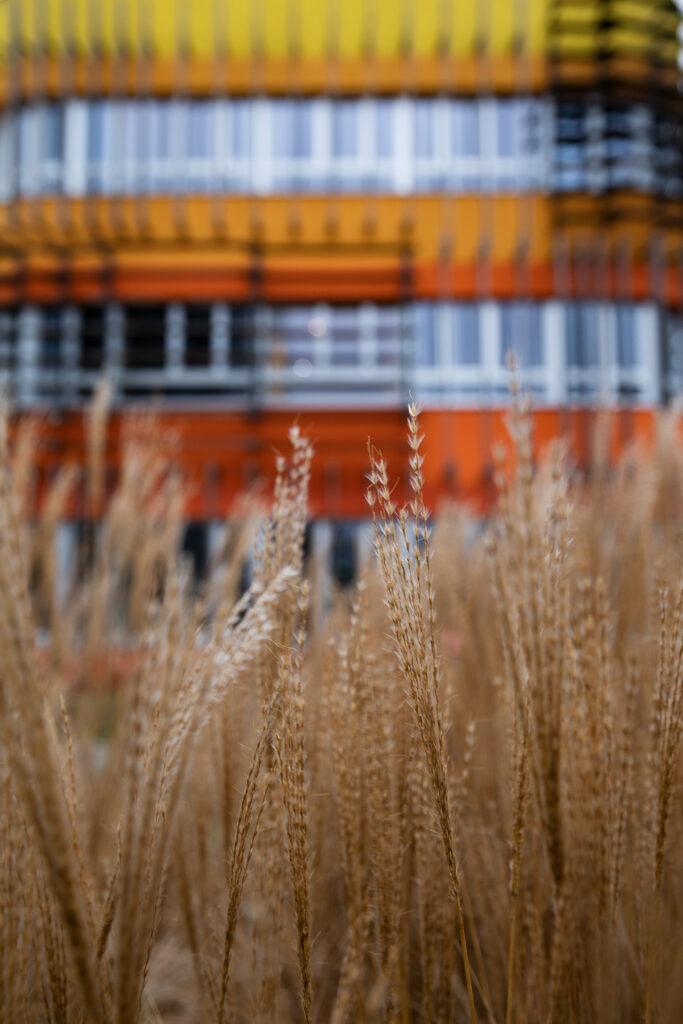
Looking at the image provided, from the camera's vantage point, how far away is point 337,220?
7.38 metres

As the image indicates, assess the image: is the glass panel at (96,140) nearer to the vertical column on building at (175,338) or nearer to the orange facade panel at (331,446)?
the vertical column on building at (175,338)

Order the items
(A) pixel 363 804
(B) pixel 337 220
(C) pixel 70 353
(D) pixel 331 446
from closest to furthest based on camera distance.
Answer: (A) pixel 363 804
(D) pixel 331 446
(C) pixel 70 353
(B) pixel 337 220

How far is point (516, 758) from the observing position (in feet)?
1.99

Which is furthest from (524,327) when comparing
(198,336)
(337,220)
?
(198,336)

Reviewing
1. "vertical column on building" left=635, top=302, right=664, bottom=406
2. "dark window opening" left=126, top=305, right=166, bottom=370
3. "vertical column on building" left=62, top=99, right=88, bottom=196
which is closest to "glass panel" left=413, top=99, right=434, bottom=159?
"vertical column on building" left=635, top=302, right=664, bottom=406

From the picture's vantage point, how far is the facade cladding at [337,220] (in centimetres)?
713

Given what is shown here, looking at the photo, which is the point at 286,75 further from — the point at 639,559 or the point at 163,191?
the point at 639,559

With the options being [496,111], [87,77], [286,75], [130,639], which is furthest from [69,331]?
[130,639]

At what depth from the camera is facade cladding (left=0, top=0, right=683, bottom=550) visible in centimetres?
713

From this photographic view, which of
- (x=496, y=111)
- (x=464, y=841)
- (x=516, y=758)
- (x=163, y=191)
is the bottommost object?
(x=464, y=841)

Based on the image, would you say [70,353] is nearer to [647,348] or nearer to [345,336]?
[345,336]

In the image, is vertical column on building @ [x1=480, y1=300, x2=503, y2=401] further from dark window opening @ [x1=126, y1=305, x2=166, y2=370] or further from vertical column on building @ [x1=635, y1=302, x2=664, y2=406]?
dark window opening @ [x1=126, y1=305, x2=166, y2=370]

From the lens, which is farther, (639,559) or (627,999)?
(639,559)

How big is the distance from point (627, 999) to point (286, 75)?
8.31m
